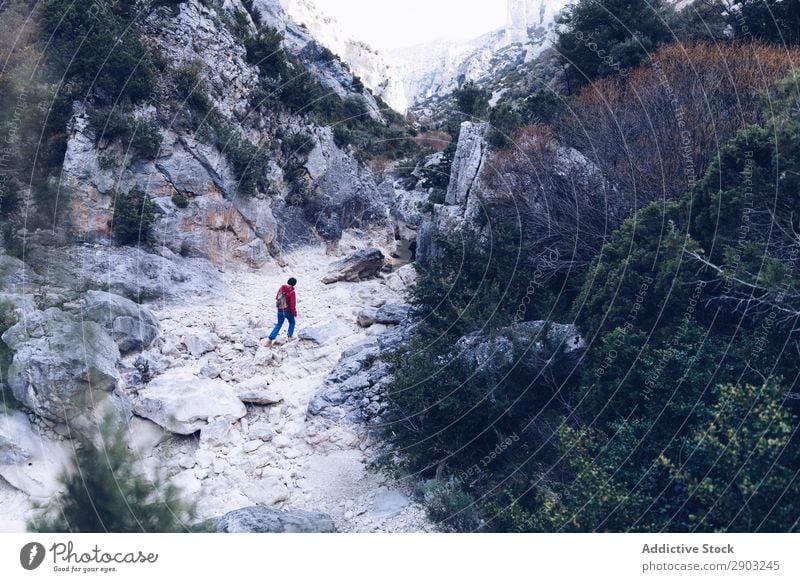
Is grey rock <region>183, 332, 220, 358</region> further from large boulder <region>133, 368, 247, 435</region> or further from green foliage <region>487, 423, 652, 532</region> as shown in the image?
green foliage <region>487, 423, 652, 532</region>

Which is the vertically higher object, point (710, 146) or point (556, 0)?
point (556, 0)

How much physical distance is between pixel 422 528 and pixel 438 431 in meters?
1.69

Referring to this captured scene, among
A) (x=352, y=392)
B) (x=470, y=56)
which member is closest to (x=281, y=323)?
(x=352, y=392)

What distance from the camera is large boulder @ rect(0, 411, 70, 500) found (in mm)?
7793

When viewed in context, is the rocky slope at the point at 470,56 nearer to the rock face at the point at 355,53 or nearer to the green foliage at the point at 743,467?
the rock face at the point at 355,53

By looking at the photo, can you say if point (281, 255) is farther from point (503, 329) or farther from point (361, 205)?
point (503, 329)

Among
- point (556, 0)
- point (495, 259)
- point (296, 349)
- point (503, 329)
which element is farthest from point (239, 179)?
point (556, 0)

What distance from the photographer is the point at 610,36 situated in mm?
18391

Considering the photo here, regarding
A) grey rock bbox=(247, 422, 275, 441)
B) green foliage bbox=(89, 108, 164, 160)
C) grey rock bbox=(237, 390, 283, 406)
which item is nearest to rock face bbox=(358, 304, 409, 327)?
grey rock bbox=(237, 390, 283, 406)

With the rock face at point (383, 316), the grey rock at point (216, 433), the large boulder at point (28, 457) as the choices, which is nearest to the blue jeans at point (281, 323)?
the rock face at point (383, 316)

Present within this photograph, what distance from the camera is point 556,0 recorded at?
84.8 metres

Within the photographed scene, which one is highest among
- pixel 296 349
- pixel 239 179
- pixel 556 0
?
pixel 556 0

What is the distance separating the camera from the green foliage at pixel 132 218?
14.8m

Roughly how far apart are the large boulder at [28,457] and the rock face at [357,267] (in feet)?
33.8
